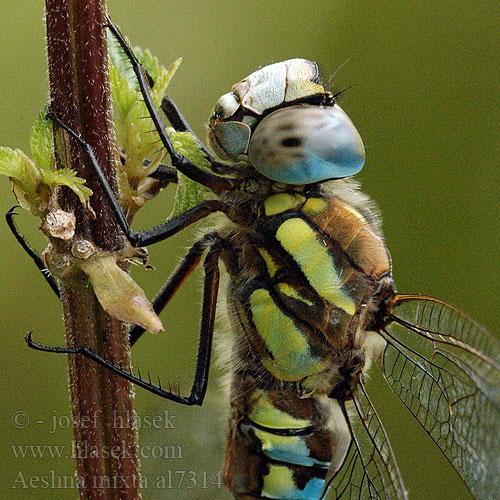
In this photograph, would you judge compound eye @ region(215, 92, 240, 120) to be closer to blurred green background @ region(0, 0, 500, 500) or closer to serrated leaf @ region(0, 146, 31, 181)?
serrated leaf @ region(0, 146, 31, 181)

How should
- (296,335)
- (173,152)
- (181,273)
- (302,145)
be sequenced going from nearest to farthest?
(173,152), (302,145), (296,335), (181,273)

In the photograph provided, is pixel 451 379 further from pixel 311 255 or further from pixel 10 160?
pixel 10 160

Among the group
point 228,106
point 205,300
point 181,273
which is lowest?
point 205,300

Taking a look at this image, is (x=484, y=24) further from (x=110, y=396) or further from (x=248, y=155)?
(x=110, y=396)

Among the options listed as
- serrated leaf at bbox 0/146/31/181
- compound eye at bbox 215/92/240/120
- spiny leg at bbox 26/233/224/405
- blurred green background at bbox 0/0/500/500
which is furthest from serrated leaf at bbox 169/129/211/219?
blurred green background at bbox 0/0/500/500

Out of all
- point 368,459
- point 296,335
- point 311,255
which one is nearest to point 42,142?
point 311,255

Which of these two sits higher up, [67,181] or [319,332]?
[67,181]

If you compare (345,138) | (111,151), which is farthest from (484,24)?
(111,151)
